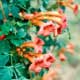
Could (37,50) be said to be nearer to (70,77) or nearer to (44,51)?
(44,51)

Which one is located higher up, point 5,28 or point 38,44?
point 5,28

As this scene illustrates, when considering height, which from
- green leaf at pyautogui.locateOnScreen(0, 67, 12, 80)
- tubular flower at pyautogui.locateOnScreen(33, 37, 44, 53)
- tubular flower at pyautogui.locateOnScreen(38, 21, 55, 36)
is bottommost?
green leaf at pyautogui.locateOnScreen(0, 67, 12, 80)

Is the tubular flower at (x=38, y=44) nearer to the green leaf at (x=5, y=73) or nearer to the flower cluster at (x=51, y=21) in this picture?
the flower cluster at (x=51, y=21)

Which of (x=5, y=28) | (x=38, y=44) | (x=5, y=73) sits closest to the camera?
(x=5, y=73)

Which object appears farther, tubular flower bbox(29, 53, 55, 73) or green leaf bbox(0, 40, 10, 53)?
green leaf bbox(0, 40, 10, 53)

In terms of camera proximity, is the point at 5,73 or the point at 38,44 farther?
the point at 38,44

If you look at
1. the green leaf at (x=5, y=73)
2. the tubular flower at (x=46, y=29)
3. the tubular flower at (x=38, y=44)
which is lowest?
the green leaf at (x=5, y=73)

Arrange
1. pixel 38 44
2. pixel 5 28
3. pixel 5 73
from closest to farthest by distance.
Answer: pixel 5 73, pixel 5 28, pixel 38 44

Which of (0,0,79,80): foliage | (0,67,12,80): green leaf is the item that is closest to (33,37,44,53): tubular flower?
(0,0,79,80): foliage

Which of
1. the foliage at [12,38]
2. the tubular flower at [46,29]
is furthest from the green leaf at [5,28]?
the tubular flower at [46,29]

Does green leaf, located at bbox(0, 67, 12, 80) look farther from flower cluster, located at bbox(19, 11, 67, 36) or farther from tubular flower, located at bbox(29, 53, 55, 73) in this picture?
flower cluster, located at bbox(19, 11, 67, 36)

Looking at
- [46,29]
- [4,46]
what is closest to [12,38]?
[4,46]

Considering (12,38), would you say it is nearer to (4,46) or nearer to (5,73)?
(4,46)

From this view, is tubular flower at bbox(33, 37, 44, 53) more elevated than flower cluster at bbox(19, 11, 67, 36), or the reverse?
flower cluster at bbox(19, 11, 67, 36)
